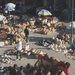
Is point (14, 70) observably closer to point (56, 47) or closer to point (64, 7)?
point (56, 47)

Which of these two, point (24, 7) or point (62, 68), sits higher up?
point (24, 7)

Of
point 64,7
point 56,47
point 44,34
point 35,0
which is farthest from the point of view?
point 35,0

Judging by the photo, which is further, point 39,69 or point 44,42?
point 44,42

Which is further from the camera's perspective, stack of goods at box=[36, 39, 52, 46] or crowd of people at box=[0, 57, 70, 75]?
stack of goods at box=[36, 39, 52, 46]

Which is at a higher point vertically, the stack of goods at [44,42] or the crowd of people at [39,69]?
the stack of goods at [44,42]

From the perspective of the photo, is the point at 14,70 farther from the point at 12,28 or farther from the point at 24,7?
the point at 24,7

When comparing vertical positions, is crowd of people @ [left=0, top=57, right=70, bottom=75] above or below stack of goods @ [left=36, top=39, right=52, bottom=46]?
below

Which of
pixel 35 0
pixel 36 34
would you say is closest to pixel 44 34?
pixel 36 34

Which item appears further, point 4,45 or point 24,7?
point 24,7

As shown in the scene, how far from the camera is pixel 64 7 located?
40.6m

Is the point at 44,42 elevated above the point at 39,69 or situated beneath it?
elevated above

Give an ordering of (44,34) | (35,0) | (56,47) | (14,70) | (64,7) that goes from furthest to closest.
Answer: (35,0) < (64,7) < (44,34) < (56,47) < (14,70)

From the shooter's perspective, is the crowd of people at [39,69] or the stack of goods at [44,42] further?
the stack of goods at [44,42]

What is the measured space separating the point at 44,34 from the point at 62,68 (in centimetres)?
1000
